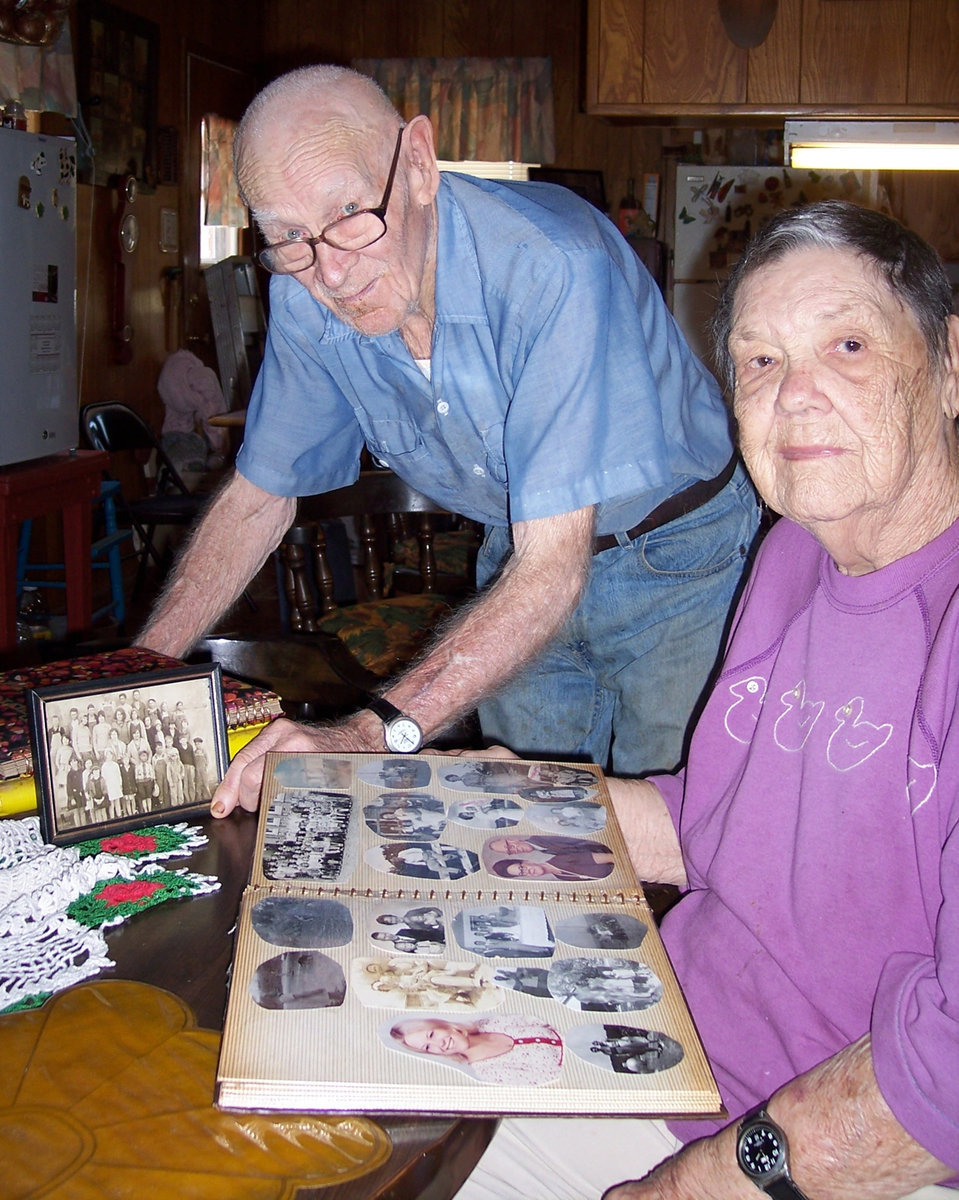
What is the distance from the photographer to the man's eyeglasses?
133 cm

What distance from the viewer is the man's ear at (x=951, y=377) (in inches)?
38.8

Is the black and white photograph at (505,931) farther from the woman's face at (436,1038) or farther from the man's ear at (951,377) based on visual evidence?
the man's ear at (951,377)

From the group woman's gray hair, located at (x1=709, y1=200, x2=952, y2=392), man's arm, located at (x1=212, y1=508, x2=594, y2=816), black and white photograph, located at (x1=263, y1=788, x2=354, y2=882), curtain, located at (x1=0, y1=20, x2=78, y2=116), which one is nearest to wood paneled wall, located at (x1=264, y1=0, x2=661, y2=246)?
curtain, located at (x1=0, y1=20, x2=78, y2=116)

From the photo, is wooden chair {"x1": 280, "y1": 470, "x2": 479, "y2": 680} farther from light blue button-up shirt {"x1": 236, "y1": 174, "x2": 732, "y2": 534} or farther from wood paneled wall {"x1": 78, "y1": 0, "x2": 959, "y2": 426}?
wood paneled wall {"x1": 78, "y1": 0, "x2": 959, "y2": 426}

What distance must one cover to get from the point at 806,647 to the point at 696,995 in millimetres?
336

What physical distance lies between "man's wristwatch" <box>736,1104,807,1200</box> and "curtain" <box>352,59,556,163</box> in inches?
285

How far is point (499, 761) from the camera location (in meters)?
1.14

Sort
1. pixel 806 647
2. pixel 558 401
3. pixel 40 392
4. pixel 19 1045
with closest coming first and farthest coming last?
1. pixel 19 1045
2. pixel 806 647
3. pixel 558 401
4. pixel 40 392

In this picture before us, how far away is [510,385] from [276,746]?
1.95 feet

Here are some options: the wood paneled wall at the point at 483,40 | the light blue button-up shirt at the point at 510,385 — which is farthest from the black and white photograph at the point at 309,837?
the wood paneled wall at the point at 483,40

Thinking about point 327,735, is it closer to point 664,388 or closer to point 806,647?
point 806,647

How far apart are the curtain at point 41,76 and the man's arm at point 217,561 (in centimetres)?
389

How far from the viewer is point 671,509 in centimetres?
166

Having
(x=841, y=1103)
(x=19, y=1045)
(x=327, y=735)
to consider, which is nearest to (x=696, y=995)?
(x=841, y=1103)
